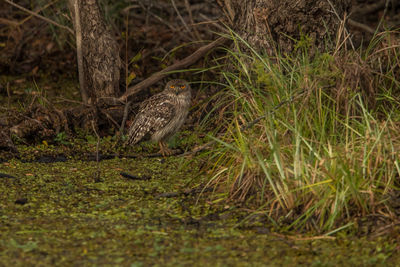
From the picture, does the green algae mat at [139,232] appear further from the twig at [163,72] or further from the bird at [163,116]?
the twig at [163,72]

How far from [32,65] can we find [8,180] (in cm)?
442

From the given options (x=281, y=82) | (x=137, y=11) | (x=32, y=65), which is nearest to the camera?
(x=281, y=82)

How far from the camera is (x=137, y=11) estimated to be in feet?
32.2

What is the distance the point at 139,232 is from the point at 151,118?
2.33 meters

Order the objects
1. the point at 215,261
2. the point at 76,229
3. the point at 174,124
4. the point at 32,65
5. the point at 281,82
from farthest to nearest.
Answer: the point at 32,65 → the point at 174,124 → the point at 281,82 → the point at 76,229 → the point at 215,261

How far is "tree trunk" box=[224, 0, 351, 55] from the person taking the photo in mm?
5648

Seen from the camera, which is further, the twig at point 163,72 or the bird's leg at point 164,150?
the twig at point 163,72

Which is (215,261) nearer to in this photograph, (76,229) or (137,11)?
(76,229)

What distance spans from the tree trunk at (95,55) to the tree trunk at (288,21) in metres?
1.48

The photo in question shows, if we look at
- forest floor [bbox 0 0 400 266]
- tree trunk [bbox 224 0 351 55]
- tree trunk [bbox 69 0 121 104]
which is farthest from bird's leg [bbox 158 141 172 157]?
tree trunk [bbox 224 0 351 55]

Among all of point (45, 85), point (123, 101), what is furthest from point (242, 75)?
point (45, 85)

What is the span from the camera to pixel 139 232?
382 cm

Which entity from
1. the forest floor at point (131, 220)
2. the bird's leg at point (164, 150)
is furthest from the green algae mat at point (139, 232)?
the bird's leg at point (164, 150)

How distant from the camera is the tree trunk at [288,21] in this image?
5648 millimetres
